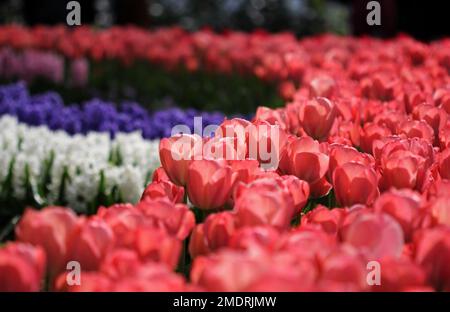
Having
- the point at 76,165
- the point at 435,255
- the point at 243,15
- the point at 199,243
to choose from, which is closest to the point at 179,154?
the point at 199,243

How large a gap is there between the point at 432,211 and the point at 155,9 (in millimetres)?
20162

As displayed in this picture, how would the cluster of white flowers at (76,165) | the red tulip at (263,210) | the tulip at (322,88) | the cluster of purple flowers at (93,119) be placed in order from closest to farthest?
the red tulip at (263,210)
the tulip at (322,88)
the cluster of white flowers at (76,165)
the cluster of purple flowers at (93,119)

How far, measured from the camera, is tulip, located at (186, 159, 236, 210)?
181 cm

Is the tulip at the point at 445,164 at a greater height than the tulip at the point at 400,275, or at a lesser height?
greater

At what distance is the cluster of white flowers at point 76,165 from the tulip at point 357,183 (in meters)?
2.39

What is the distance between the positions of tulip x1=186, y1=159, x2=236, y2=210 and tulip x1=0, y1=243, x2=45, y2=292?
0.60m


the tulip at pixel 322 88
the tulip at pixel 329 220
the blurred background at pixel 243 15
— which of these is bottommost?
the tulip at pixel 329 220

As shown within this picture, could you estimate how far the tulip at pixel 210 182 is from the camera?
71.1 inches

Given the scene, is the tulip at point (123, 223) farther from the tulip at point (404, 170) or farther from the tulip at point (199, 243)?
the tulip at point (404, 170)

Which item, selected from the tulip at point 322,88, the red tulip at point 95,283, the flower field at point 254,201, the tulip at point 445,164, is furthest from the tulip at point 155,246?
the tulip at point 322,88

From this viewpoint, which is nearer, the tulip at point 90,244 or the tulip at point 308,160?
the tulip at point 90,244

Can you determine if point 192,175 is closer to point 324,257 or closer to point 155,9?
point 324,257

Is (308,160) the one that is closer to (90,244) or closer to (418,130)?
(418,130)
